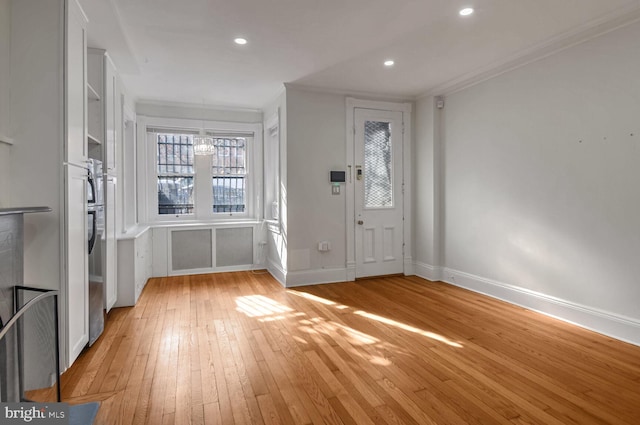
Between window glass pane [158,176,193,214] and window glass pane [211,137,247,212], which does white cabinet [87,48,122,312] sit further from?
window glass pane [211,137,247,212]

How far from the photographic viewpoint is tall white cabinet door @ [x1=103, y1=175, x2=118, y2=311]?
3359 millimetres

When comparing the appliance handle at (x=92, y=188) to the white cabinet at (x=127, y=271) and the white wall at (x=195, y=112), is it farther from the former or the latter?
the white wall at (x=195, y=112)

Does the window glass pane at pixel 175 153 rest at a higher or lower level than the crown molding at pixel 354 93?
lower

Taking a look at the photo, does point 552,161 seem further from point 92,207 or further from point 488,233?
point 92,207

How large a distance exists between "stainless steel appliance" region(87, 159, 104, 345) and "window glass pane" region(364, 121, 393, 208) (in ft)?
11.0

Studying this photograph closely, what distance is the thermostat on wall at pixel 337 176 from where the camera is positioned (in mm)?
4840

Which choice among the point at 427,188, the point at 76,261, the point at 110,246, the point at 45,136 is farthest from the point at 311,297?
the point at 45,136

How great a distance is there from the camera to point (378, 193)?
5160mm

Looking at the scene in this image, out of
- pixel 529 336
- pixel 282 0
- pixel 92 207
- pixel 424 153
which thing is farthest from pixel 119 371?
pixel 424 153

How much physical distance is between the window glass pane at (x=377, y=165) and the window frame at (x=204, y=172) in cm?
192

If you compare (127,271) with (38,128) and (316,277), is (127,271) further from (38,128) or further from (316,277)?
(316,277)

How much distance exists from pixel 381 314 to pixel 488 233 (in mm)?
1759

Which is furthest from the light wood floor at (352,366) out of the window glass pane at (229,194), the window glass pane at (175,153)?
the window glass pane at (175,153)

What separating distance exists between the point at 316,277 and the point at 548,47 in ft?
12.2
